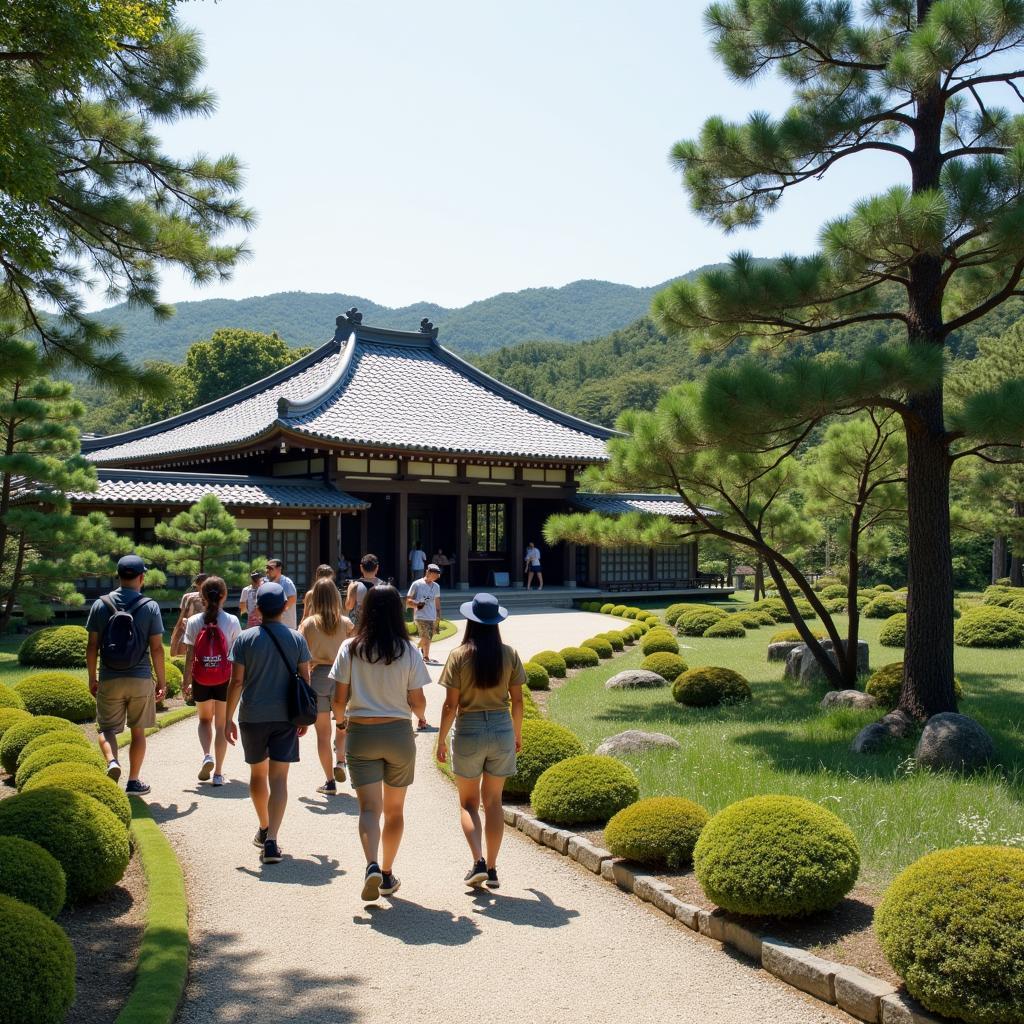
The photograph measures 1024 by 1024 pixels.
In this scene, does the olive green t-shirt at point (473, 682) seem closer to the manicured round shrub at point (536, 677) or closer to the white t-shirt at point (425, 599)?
the manicured round shrub at point (536, 677)

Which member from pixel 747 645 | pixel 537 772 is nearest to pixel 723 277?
pixel 537 772

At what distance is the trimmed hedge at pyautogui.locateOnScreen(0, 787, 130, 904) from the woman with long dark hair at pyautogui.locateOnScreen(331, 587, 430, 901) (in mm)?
1343

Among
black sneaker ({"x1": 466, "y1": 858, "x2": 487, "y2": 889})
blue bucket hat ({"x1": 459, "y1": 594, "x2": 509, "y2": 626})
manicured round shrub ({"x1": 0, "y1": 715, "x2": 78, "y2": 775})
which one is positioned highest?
blue bucket hat ({"x1": 459, "y1": 594, "x2": 509, "y2": 626})

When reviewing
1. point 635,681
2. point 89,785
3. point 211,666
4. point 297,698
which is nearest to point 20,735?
point 211,666

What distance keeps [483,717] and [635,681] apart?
26.4 ft

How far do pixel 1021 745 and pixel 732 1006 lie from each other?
19.4ft

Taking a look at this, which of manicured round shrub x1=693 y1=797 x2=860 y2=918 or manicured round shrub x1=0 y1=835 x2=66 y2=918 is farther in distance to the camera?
manicured round shrub x1=693 y1=797 x2=860 y2=918

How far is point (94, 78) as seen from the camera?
22.0 ft

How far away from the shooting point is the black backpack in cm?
709

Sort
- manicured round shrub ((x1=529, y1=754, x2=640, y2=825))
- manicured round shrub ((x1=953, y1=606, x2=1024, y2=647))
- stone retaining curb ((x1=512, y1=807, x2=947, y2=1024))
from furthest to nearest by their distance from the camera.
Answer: manicured round shrub ((x1=953, y1=606, x2=1024, y2=647)) < manicured round shrub ((x1=529, y1=754, x2=640, y2=825)) < stone retaining curb ((x1=512, y1=807, x2=947, y2=1024))

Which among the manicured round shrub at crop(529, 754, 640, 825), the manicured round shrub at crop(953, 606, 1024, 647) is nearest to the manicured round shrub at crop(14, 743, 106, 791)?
the manicured round shrub at crop(529, 754, 640, 825)

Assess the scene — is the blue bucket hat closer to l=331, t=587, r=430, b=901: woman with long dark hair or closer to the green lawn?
l=331, t=587, r=430, b=901: woman with long dark hair

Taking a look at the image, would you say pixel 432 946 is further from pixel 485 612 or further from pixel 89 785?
pixel 89 785

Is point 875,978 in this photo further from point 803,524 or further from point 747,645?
point 747,645
